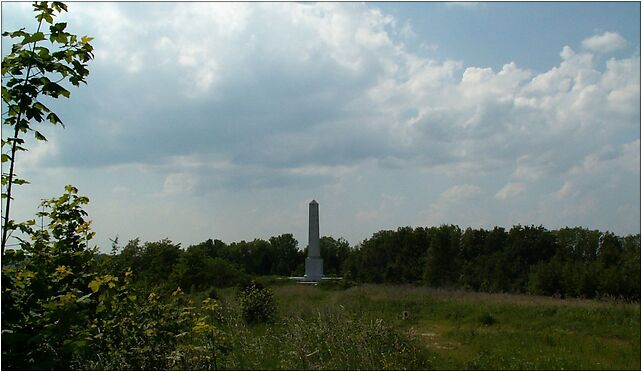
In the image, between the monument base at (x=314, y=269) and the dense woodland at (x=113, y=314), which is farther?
the monument base at (x=314, y=269)

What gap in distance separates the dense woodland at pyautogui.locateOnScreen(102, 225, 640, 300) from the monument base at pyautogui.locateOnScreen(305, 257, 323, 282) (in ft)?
14.0

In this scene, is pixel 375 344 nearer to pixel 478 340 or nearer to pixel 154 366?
pixel 154 366

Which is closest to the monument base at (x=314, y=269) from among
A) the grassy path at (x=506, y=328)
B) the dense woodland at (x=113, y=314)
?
the grassy path at (x=506, y=328)

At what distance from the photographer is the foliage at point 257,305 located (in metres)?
18.4

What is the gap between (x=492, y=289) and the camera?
39.3m

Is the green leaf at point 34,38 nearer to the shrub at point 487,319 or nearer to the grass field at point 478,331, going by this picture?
the grass field at point 478,331

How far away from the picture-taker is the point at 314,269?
36281 mm

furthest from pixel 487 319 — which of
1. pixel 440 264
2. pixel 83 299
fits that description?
pixel 440 264

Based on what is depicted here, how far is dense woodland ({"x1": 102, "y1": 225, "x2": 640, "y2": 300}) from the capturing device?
79.4ft

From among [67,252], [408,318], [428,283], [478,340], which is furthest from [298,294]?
[67,252]

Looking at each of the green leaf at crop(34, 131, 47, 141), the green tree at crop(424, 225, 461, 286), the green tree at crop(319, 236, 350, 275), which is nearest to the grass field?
the green leaf at crop(34, 131, 47, 141)

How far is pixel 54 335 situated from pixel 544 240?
1674 inches

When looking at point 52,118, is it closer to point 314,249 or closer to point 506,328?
point 506,328

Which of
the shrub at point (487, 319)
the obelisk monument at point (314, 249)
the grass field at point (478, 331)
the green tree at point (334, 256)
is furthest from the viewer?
the green tree at point (334, 256)
